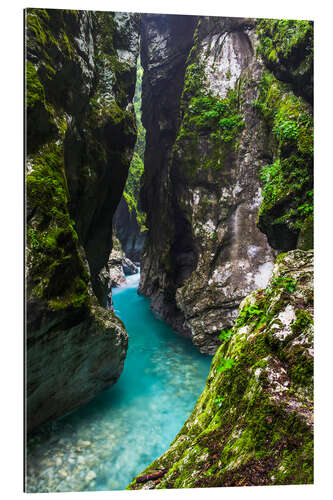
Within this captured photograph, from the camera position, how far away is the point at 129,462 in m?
4.24

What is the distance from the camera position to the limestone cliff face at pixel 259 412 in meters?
2.05

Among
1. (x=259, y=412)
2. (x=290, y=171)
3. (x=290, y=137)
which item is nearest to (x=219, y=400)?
(x=259, y=412)

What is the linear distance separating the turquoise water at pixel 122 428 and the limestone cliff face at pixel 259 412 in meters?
1.75

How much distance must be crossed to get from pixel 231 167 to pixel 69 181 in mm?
4747

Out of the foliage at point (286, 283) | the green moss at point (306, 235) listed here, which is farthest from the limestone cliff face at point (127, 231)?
the foliage at point (286, 283)

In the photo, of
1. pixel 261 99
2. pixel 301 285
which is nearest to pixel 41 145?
pixel 301 285

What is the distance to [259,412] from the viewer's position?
7.07 ft

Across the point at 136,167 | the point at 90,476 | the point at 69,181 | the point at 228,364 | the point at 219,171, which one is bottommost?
the point at 90,476

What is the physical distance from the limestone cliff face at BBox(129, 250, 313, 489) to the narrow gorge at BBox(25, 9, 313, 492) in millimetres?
14

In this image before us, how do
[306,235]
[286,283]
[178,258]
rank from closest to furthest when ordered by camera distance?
[286,283]
[306,235]
[178,258]

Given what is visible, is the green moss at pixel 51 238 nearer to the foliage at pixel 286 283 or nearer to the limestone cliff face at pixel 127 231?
the foliage at pixel 286 283

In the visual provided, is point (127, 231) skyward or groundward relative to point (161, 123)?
groundward

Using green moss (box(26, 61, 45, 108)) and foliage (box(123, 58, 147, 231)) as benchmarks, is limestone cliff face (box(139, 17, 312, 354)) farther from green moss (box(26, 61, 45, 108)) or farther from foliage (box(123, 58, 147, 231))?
foliage (box(123, 58, 147, 231))

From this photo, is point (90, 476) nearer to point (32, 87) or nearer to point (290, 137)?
point (32, 87)
